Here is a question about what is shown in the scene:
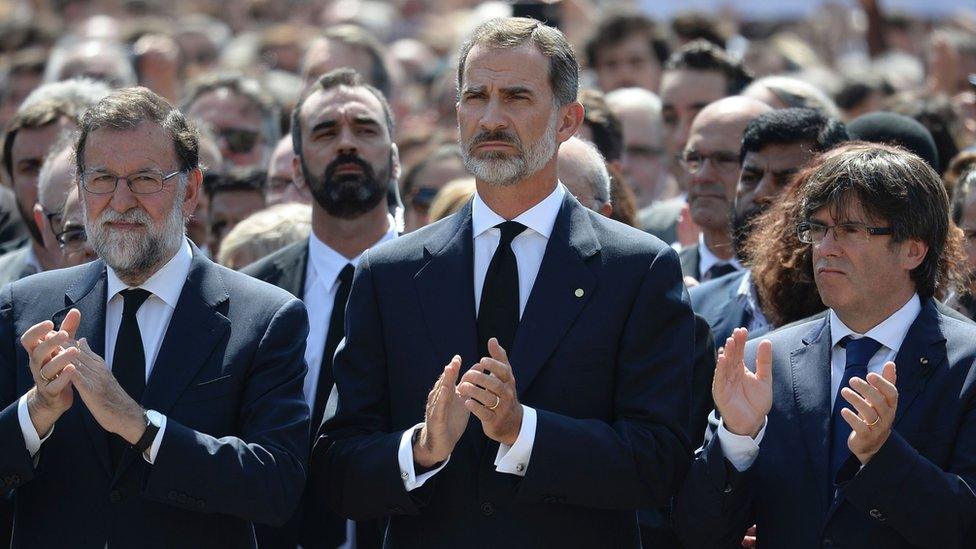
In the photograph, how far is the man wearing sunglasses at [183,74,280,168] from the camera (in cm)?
870

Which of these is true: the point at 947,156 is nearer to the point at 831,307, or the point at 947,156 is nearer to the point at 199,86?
the point at 831,307

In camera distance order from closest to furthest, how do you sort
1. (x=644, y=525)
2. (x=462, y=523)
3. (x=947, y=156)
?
1. (x=462, y=523)
2. (x=644, y=525)
3. (x=947, y=156)

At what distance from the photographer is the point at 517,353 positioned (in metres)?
4.34

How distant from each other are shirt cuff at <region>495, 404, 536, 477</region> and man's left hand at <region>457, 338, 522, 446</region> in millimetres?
72

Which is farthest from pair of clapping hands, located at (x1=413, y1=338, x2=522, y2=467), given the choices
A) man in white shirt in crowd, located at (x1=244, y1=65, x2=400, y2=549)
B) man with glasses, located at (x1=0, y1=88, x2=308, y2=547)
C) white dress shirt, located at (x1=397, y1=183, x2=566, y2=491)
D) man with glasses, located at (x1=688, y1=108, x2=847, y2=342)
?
man with glasses, located at (x1=688, y1=108, x2=847, y2=342)

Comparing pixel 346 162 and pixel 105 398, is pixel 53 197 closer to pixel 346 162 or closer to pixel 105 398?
pixel 346 162

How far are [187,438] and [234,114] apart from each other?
15.7 ft

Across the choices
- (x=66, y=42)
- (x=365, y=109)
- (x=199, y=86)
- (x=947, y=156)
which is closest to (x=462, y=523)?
(x=365, y=109)

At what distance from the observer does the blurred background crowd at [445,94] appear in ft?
21.7

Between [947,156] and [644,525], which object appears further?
[947,156]

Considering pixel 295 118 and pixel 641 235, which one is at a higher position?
pixel 641 235

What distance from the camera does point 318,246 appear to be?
19.6 ft

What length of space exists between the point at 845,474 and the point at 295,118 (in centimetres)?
315

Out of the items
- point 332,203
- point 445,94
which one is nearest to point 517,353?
point 332,203
